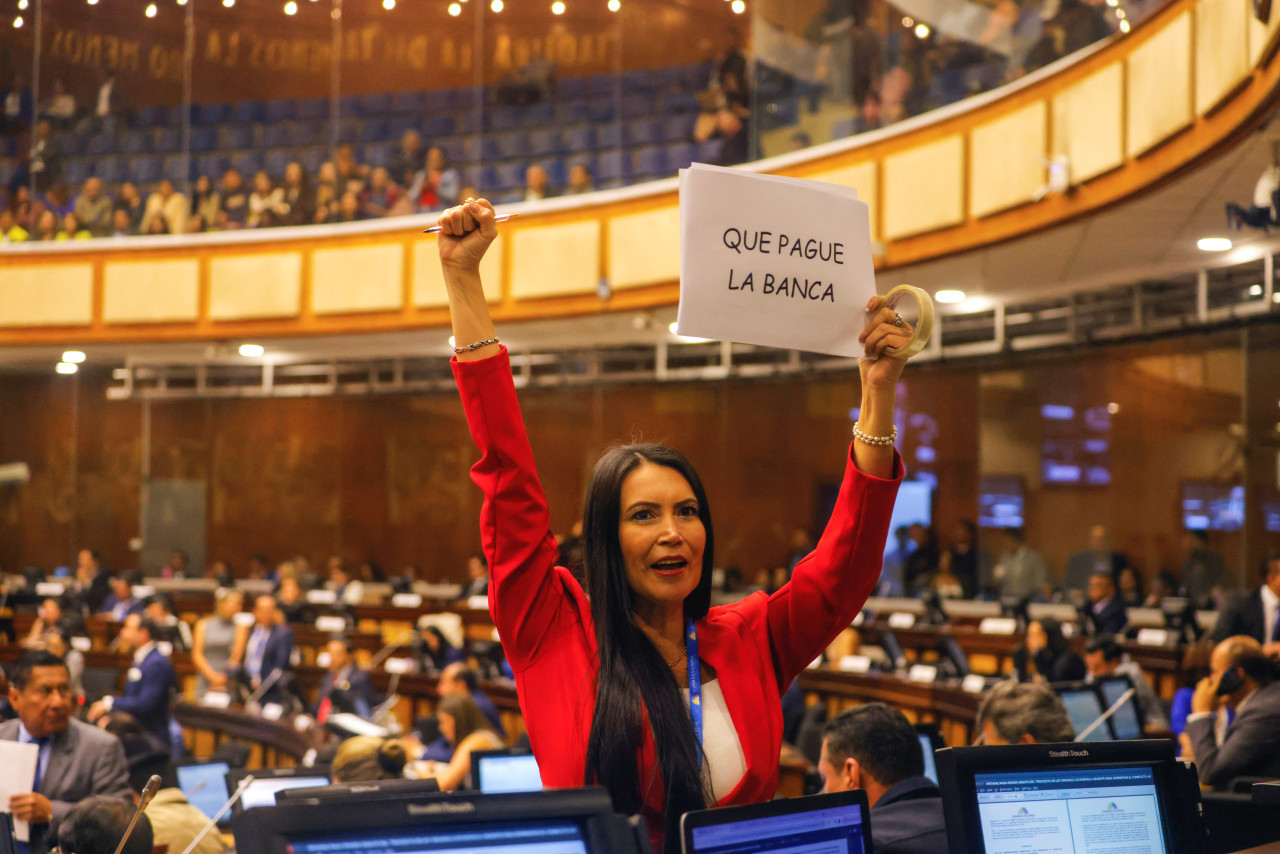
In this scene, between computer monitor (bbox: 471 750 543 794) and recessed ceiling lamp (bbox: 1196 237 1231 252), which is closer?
computer monitor (bbox: 471 750 543 794)

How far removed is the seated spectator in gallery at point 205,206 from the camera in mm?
10320

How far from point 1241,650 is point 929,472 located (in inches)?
234

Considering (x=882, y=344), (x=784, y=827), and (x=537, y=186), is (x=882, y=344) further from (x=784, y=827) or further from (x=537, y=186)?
(x=537, y=186)

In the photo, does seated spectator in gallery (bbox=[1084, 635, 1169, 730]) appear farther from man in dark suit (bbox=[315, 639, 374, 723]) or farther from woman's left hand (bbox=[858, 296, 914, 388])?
woman's left hand (bbox=[858, 296, 914, 388])

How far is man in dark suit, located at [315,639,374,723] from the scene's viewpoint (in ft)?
22.8

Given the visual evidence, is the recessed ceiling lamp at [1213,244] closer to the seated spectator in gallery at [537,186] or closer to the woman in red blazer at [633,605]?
the seated spectator in gallery at [537,186]

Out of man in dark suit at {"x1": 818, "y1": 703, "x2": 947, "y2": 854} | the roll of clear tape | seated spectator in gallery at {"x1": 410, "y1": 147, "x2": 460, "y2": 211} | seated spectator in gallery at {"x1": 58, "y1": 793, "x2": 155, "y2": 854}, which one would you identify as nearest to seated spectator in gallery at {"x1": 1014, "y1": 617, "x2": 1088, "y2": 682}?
man in dark suit at {"x1": 818, "y1": 703, "x2": 947, "y2": 854}

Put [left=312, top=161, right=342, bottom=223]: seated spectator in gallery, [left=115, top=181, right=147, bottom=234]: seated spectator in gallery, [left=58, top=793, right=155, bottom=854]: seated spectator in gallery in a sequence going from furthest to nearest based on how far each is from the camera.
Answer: [left=115, top=181, right=147, bottom=234]: seated spectator in gallery, [left=312, top=161, right=342, bottom=223]: seated spectator in gallery, [left=58, top=793, right=155, bottom=854]: seated spectator in gallery

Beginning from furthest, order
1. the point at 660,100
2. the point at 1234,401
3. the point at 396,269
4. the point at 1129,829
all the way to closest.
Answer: the point at 396,269 → the point at 660,100 → the point at 1234,401 → the point at 1129,829

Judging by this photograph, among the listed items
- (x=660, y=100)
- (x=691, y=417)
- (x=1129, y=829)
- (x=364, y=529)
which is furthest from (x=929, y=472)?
Result: (x=1129, y=829)

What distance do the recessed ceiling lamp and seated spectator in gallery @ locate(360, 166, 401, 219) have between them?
5.94 m

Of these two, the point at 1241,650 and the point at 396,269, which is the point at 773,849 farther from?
the point at 396,269

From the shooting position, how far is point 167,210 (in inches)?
409

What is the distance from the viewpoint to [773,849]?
122 centimetres
